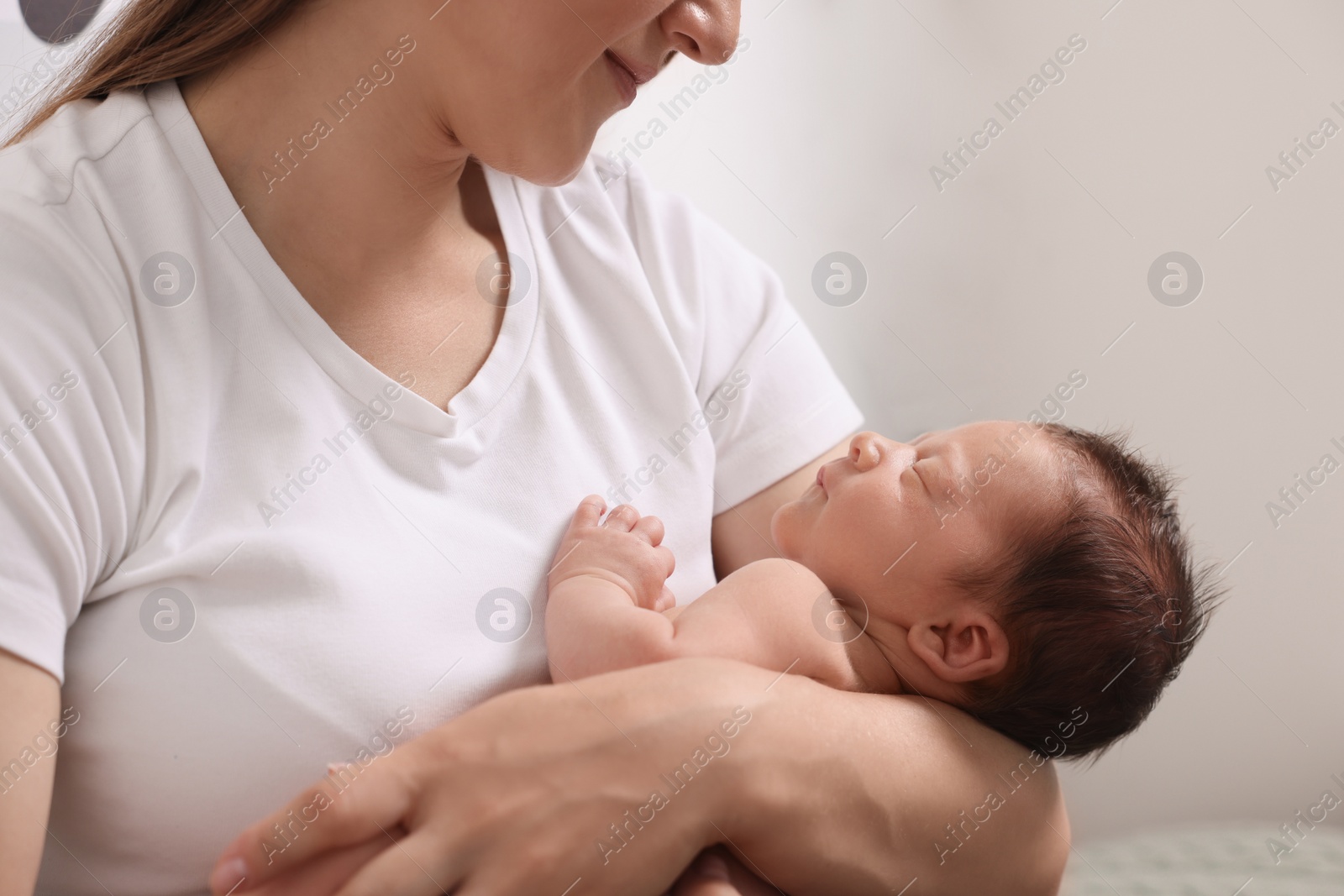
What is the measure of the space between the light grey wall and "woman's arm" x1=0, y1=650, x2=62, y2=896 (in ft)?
4.31

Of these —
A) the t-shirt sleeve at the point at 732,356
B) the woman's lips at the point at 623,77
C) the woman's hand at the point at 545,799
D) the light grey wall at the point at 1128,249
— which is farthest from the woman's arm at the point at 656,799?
the light grey wall at the point at 1128,249

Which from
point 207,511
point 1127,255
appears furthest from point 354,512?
point 1127,255

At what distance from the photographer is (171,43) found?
1000 mm

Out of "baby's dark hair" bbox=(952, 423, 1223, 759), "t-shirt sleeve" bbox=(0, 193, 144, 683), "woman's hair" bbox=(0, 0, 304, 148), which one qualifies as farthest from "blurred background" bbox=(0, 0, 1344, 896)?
"t-shirt sleeve" bbox=(0, 193, 144, 683)

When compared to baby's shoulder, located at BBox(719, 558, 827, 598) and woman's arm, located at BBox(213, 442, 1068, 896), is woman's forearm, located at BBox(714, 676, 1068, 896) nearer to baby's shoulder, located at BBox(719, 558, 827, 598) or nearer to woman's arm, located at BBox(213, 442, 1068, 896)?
woman's arm, located at BBox(213, 442, 1068, 896)

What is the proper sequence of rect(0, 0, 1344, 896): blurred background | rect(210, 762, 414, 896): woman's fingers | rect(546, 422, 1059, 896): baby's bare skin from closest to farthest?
rect(210, 762, 414, 896): woman's fingers < rect(546, 422, 1059, 896): baby's bare skin < rect(0, 0, 1344, 896): blurred background

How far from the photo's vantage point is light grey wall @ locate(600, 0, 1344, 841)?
58.9 inches

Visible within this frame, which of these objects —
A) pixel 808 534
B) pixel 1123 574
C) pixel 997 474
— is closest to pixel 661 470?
pixel 808 534

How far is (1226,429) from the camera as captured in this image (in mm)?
1562

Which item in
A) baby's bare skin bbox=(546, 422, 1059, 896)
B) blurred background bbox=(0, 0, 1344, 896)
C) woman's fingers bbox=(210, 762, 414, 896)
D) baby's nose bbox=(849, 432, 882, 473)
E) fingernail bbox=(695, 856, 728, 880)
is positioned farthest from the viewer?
blurred background bbox=(0, 0, 1344, 896)

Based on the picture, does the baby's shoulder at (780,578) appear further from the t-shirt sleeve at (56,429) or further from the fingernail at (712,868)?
the t-shirt sleeve at (56,429)

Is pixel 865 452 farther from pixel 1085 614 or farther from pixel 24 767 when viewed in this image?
pixel 24 767

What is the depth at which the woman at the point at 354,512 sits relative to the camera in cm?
77

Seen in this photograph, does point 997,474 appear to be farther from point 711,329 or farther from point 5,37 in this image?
point 5,37
